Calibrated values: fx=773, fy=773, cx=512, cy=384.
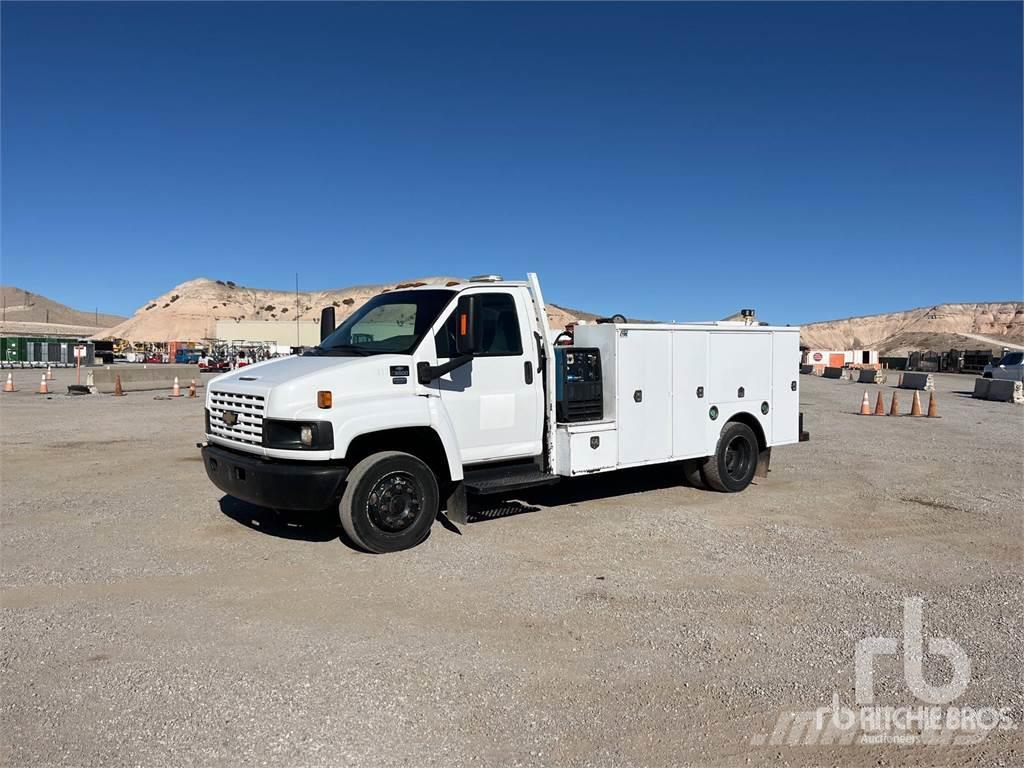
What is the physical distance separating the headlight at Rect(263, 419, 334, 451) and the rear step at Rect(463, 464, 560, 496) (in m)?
1.45

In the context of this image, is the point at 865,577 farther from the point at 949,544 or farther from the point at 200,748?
the point at 200,748

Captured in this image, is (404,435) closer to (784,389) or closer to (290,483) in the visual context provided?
(290,483)

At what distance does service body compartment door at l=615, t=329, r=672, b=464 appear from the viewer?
26.8 ft

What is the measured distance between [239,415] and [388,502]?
59.8 inches

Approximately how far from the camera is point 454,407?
6973mm

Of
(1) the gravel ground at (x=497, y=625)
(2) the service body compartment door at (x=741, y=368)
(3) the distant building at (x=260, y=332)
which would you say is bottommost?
(1) the gravel ground at (x=497, y=625)

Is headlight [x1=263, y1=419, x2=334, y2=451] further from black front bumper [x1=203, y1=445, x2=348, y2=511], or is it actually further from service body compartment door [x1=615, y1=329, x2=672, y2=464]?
service body compartment door [x1=615, y1=329, x2=672, y2=464]

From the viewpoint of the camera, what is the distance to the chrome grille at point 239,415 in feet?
21.2

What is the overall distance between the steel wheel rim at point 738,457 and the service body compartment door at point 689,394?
664 mm

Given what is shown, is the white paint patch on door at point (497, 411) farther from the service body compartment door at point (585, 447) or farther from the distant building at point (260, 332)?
the distant building at point (260, 332)

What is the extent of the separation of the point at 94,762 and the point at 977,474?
448 inches

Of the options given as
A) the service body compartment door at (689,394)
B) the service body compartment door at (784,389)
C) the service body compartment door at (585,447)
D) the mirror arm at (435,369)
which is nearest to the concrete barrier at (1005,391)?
the service body compartment door at (784,389)

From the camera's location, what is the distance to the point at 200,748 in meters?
3.49

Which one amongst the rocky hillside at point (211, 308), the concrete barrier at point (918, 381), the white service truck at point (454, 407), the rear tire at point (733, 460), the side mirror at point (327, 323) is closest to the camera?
the white service truck at point (454, 407)
